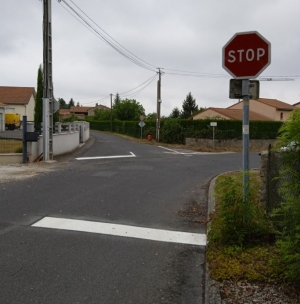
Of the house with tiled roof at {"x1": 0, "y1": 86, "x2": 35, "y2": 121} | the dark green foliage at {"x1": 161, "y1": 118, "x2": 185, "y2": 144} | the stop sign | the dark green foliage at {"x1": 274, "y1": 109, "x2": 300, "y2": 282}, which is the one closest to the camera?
the dark green foliage at {"x1": 274, "y1": 109, "x2": 300, "y2": 282}

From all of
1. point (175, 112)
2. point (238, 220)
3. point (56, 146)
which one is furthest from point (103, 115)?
point (238, 220)

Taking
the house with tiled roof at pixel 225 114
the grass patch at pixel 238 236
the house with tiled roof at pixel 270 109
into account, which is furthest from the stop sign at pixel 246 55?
the house with tiled roof at pixel 270 109

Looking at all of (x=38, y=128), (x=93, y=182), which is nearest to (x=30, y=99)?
(x=38, y=128)

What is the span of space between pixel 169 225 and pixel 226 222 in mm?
1820

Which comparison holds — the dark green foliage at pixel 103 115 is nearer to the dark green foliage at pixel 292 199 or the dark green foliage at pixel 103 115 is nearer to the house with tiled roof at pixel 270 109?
the house with tiled roof at pixel 270 109

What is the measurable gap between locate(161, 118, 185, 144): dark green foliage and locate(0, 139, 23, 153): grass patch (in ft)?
69.3

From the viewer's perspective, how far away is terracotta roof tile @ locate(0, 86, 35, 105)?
55.0m

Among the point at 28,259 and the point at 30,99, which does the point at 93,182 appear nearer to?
the point at 28,259

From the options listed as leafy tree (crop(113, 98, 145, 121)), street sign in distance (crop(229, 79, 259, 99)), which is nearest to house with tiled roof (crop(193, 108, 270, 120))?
leafy tree (crop(113, 98, 145, 121))

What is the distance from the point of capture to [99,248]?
5254 mm

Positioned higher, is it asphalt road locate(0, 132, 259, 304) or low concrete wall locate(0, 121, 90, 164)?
low concrete wall locate(0, 121, 90, 164)

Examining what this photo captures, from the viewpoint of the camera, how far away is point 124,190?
31.6 feet

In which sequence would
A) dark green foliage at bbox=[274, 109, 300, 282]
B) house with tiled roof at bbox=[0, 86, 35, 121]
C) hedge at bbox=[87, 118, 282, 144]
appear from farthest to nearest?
house with tiled roof at bbox=[0, 86, 35, 121] → hedge at bbox=[87, 118, 282, 144] → dark green foliage at bbox=[274, 109, 300, 282]

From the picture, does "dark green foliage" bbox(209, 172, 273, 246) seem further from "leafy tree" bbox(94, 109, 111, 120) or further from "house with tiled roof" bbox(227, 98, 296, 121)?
"leafy tree" bbox(94, 109, 111, 120)
